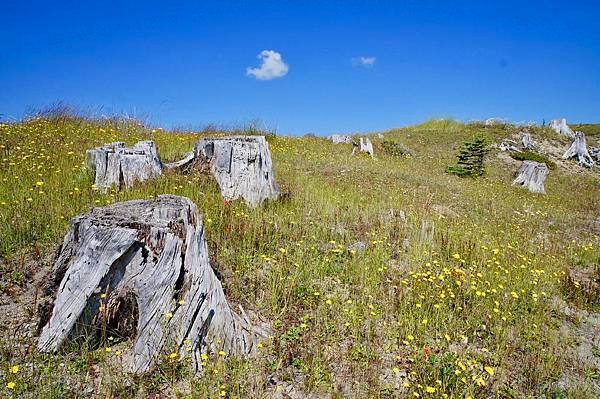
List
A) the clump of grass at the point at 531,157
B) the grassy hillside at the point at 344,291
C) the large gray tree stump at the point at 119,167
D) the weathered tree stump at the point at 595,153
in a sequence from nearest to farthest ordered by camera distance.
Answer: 1. the grassy hillside at the point at 344,291
2. the large gray tree stump at the point at 119,167
3. the clump of grass at the point at 531,157
4. the weathered tree stump at the point at 595,153

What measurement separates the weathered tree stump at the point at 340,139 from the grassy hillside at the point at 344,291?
12369 mm

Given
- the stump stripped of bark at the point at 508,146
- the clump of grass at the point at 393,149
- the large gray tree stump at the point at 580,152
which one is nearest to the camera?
the clump of grass at the point at 393,149

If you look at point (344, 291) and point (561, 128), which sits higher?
point (561, 128)

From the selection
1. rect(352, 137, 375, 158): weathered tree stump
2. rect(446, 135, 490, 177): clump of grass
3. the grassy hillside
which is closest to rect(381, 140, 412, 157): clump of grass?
rect(352, 137, 375, 158): weathered tree stump

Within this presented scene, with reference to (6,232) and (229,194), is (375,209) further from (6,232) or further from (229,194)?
(6,232)

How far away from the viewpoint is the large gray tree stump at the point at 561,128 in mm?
32000

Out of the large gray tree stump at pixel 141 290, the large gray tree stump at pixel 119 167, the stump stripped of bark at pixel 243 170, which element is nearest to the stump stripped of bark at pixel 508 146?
the stump stripped of bark at pixel 243 170

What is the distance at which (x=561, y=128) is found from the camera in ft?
106

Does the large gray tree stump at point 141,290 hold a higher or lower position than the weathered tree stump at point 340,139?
lower

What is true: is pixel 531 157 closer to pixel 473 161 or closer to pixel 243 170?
pixel 473 161

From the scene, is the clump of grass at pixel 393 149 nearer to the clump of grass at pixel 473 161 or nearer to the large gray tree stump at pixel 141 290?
the clump of grass at pixel 473 161

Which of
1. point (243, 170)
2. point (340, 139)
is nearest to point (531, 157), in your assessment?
point (340, 139)

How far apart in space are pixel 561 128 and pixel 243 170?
107ft

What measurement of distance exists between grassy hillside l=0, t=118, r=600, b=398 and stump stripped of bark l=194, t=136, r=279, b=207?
350 millimetres
